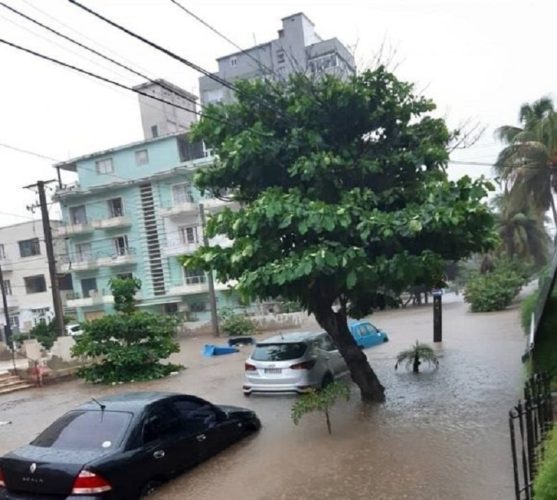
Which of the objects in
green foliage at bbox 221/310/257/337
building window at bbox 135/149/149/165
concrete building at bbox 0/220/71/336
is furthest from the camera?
concrete building at bbox 0/220/71/336

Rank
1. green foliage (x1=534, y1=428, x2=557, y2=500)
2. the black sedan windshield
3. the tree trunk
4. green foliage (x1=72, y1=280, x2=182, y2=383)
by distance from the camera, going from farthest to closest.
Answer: green foliage (x1=72, y1=280, x2=182, y2=383), the tree trunk, the black sedan windshield, green foliage (x1=534, y1=428, x2=557, y2=500)

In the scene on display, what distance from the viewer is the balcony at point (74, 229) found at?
4078 centimetres

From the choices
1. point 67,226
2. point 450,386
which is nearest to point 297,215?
point 450,386

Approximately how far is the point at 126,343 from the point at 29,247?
3331 cm

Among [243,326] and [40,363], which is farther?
[243,326]

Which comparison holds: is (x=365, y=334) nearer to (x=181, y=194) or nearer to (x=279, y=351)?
(x=279, y=351)

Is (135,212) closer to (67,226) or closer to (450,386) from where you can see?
(67,226)

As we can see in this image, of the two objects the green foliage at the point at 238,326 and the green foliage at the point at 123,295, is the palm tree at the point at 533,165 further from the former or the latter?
the green foliage at the point at 123,295

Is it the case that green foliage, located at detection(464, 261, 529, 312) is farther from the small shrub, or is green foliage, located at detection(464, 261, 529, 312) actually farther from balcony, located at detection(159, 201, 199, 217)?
balcony, located at detection(159, 201, 199, 217)

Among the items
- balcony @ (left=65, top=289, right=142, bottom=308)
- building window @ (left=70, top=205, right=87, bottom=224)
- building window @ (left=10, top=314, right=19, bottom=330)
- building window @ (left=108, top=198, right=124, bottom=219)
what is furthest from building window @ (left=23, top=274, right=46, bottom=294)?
building window @ (left=108, top=198, right=124, bottom=219)

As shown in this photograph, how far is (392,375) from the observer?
13109 millimetres

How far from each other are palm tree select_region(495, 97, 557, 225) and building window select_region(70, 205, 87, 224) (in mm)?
29823

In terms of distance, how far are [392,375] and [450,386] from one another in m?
1.97

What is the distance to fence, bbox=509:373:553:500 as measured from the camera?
439 cm
